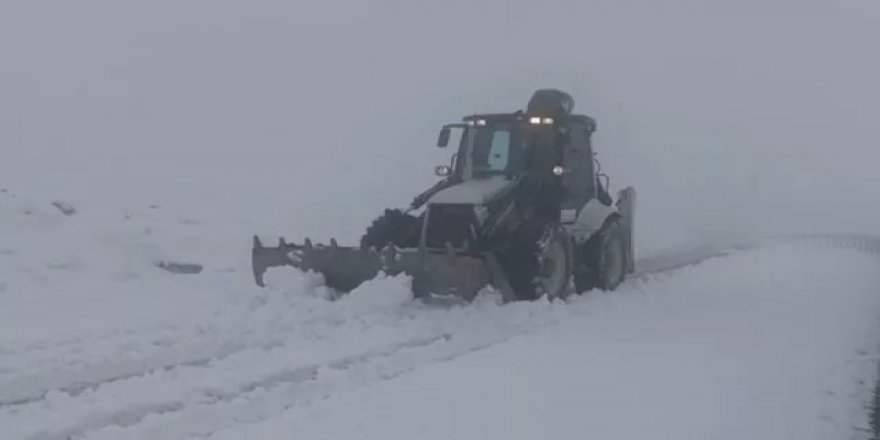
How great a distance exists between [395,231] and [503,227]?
4.22 feet

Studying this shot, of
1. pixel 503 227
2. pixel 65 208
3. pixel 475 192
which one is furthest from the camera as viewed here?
pixel 65 208

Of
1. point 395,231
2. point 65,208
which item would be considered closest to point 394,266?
point 395,231

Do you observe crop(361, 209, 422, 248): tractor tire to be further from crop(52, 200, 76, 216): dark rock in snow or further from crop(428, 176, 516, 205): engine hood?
crop(52, 200, 76, 216): dark rock in snow

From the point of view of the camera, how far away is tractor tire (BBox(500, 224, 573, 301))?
12.3 metres

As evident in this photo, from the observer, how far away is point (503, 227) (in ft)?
41.9

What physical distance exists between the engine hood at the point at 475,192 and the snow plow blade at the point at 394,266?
0.94 m

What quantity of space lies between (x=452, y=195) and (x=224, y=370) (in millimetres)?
5208

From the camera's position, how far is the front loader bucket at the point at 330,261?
483 inches

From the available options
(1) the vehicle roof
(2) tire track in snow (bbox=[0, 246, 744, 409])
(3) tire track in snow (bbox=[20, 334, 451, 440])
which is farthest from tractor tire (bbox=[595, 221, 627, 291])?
(2) tire track in snow (bbox=[0, 246, 744, 409])

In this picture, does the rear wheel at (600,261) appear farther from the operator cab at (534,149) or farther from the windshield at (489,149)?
the windshield at (489,149)

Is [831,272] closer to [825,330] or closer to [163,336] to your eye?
[825,330]

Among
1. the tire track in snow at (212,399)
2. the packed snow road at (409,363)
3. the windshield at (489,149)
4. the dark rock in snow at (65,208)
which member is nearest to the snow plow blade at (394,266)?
the packed snow road at (409,363)

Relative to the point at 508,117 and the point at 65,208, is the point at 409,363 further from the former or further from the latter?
the point at 65,208

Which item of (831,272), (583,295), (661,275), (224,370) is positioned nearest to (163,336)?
(224,370)
